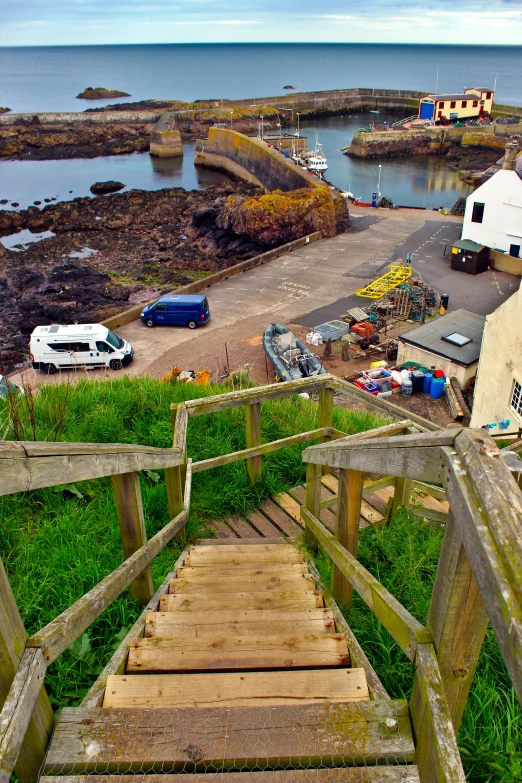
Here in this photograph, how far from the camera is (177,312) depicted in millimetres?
25266

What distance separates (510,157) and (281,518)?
30.6 metres

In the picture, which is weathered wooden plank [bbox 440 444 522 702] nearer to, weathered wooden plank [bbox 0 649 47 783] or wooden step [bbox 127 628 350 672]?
weathered wooden plank [bbox 0 649 47 783]

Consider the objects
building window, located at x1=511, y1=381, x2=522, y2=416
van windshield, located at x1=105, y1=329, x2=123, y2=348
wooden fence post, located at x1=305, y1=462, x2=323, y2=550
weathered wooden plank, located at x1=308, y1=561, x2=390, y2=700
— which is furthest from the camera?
van windshield, located at x1=105, y1=329, x2=123, y2=348

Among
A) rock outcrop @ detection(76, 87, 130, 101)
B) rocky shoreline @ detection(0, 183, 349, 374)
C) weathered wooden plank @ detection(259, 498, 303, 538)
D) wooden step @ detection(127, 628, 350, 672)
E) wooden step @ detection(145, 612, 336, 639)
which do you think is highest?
wooden step @ detection(127, 628, 350, 672)

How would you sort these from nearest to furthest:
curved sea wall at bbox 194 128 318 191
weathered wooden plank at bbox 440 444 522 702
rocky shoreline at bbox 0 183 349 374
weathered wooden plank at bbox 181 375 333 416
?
weathered wooden plank at bbox 440 444 522 702, weathered wooden plank at bbox 181 375 333 416, rocky shoreline at bbox 0 183 349 374, curved sea wall at bbox 194 128 318 191

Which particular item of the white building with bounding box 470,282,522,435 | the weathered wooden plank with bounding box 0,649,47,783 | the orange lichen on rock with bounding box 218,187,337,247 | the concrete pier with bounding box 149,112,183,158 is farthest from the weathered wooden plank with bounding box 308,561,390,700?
the concrete pier with bounding box 149,112,183,158

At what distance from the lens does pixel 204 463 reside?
561cm

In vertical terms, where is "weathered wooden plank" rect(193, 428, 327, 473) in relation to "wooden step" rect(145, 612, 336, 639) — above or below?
below

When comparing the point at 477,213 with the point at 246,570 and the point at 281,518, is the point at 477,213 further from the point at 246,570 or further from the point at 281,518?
the point at 246,570

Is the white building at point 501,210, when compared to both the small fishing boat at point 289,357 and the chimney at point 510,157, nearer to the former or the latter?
the chimney at point 510,157

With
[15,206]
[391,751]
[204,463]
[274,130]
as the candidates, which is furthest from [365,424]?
[274,130]

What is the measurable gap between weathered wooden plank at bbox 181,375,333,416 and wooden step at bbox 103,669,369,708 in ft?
9.76

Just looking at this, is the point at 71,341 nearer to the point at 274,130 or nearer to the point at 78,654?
the point at 78,654

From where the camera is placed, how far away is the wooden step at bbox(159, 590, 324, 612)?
143 inches
